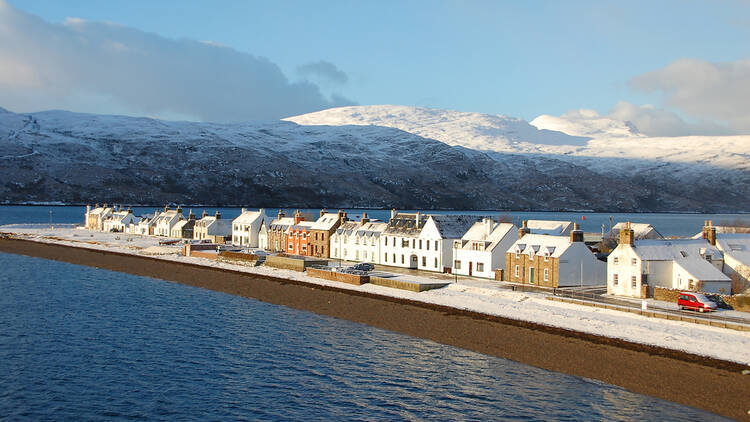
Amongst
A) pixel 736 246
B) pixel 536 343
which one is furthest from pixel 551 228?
pixel 536 343

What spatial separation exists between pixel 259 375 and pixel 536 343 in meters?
19.9

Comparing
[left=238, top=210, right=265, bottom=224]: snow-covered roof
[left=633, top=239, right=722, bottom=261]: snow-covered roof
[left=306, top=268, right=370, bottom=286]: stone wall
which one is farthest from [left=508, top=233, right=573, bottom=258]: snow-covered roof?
[left=238, top=210, right=265, bottom=224]: snow-covered roof

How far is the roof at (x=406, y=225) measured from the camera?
87938mm

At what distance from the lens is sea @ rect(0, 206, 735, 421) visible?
35344 millimetres

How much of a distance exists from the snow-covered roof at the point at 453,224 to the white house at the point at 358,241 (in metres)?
10.4

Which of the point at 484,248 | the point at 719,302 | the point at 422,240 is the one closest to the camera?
the point at 719,302

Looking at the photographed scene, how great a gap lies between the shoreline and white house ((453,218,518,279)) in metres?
16.4

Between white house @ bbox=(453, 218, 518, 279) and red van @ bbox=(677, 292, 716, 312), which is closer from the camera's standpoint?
red van @ bbox=(677, 292, 716, 312)

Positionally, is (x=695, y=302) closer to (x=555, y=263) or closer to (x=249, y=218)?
(x=555, y=263)

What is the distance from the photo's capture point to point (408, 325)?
55750 mm

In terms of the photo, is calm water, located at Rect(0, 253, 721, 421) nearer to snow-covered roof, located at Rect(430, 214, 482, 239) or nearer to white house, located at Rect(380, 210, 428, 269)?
snow-covered roof, located at Rect(430, 214, 482, 239)

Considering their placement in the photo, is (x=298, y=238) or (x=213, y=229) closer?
(x=298, y=238)

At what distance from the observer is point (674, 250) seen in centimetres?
6366

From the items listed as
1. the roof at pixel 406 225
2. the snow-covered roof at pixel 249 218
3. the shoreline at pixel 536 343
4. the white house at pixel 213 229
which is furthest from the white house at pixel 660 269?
the white house at pixel 213 229
